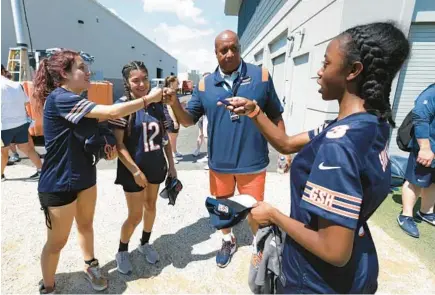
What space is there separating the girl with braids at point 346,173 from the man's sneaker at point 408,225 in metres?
2.71

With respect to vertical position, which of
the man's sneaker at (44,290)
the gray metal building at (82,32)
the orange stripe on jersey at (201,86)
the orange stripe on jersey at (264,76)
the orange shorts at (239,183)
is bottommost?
the man's sneaker at (44,290)

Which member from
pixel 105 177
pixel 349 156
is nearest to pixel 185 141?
pixel 105 177

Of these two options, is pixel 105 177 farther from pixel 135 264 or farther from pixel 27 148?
pixel 135 264

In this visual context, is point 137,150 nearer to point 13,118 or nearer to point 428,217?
point 13,118

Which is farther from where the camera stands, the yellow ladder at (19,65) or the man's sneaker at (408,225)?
the yellow ladder at (19,65)

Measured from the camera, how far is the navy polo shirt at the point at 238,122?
7.47 feet

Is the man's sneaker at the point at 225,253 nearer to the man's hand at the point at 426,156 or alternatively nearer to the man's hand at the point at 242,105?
the man's hand at the point at 242,105

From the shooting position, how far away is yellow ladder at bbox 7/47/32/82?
7766 millimetres

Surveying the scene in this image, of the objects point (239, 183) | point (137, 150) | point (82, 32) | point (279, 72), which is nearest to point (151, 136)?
point (137, 150)

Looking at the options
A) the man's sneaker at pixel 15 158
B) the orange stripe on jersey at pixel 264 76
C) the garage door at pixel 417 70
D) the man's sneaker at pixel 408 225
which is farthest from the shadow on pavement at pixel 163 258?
the man's sneaker at pixel 15 158

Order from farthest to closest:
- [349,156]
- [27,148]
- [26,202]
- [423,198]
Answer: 1. [27,148]
2. [26,202]
3. [423,198]
4. [349,156]

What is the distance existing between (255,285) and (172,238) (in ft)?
6.30

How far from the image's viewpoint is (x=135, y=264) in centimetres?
260

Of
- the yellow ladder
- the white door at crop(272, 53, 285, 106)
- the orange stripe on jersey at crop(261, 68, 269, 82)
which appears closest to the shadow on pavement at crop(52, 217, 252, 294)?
the orange stripe on jersey at crop(261, 68, 269, 82)
